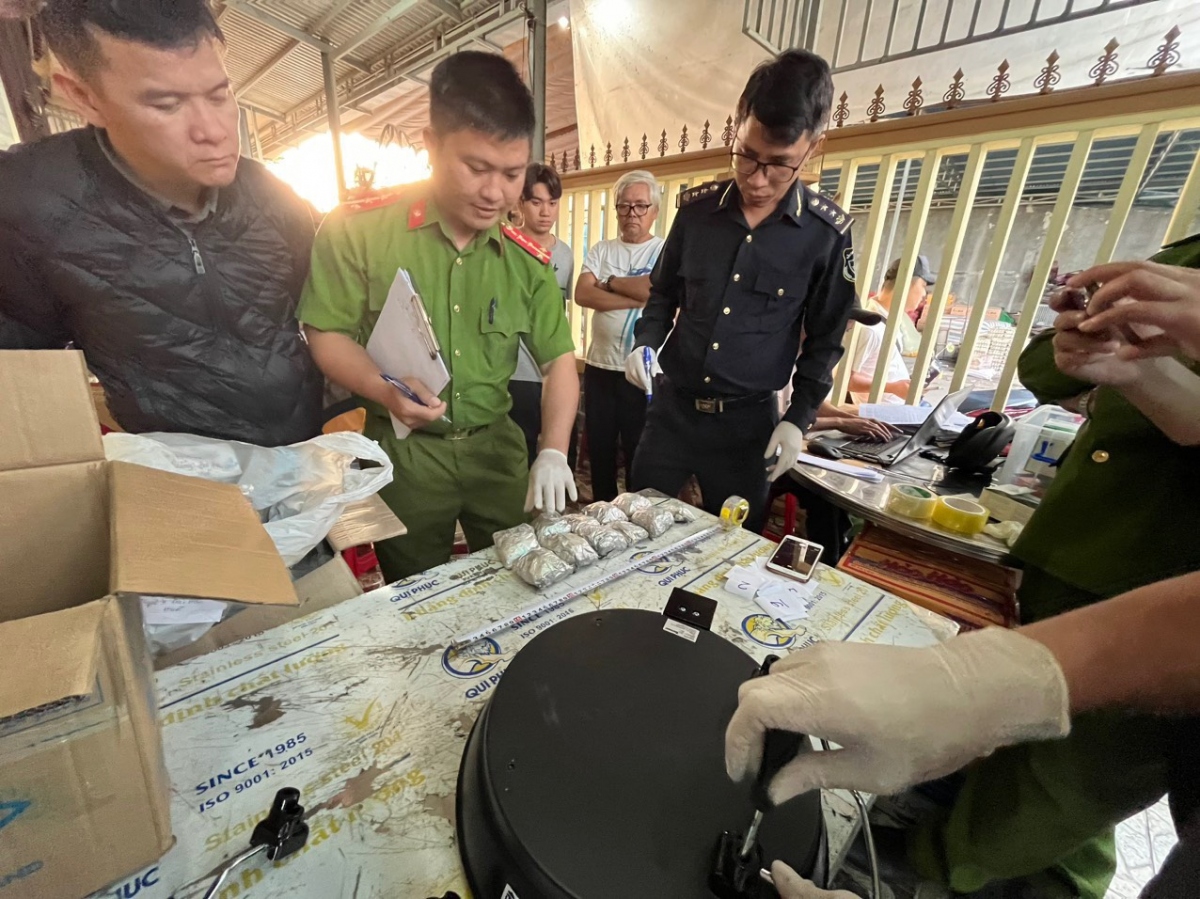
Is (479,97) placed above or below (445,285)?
above

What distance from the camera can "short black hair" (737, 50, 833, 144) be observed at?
1.18 metres

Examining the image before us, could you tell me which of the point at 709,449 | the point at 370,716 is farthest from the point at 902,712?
the point at 709,449

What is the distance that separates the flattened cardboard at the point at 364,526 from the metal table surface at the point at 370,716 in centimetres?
17

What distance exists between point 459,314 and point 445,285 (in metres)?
0.07

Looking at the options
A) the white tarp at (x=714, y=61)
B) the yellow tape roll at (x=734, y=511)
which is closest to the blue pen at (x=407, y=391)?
the yellow tape roll at (x=734, y=511)

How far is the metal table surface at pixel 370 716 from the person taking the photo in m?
0.47

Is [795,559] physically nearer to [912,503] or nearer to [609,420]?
[912,503]

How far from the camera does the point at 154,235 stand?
94cm

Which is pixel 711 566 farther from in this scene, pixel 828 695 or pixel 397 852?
pixel 397 852

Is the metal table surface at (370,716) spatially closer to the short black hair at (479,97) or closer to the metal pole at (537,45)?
the short black hair at (479,97)

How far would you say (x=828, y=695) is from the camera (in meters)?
0.46

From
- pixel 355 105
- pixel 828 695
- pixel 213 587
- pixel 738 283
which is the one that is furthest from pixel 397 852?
pixel 355 105

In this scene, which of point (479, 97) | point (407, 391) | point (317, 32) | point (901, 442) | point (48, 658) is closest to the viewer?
point (48, 658)

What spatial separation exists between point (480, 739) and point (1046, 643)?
56 centimetres
